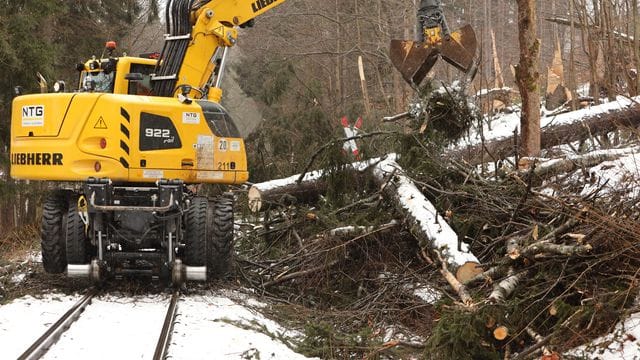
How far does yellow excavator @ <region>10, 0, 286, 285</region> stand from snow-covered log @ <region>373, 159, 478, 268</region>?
180 cm

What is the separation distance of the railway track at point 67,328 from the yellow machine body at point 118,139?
4.71 feet

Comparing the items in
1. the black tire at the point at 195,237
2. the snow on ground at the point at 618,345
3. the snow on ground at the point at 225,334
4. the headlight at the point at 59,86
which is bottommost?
the snow on ground at the point at 225,334

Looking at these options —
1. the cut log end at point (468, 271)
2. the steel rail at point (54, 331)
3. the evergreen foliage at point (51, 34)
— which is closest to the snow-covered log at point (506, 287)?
the cut log end at point (468, 271)

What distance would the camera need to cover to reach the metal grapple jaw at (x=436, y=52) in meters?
8.60

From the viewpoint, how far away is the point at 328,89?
23.3 metres

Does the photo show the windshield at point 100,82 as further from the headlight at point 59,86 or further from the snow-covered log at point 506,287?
the snow-covered log at point 506,287

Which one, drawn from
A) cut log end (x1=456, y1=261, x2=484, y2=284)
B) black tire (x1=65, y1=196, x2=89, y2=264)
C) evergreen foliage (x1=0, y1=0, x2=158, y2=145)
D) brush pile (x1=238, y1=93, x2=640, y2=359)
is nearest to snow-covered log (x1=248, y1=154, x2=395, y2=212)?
brush pile (x1=238, y1=93, x2=640, y2=359)

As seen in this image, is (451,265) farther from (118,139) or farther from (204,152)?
(118,139)

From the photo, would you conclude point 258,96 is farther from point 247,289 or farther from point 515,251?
point 515,251

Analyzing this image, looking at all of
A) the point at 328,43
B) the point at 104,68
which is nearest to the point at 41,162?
the point at 104,68

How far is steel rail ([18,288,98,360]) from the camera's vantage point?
631cm

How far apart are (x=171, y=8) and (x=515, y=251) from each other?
594 cm

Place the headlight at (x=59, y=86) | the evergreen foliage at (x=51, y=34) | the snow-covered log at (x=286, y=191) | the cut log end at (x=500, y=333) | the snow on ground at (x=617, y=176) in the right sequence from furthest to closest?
the evergreen foliage at (x=51, y=34)
the snow-covered log at (x=286, y=191)
the headlight at (x=59, y=86)
the snow on ground at (x=617, y=176)
the cut log end at (x=500, y=333)

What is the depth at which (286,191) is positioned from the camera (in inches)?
415
